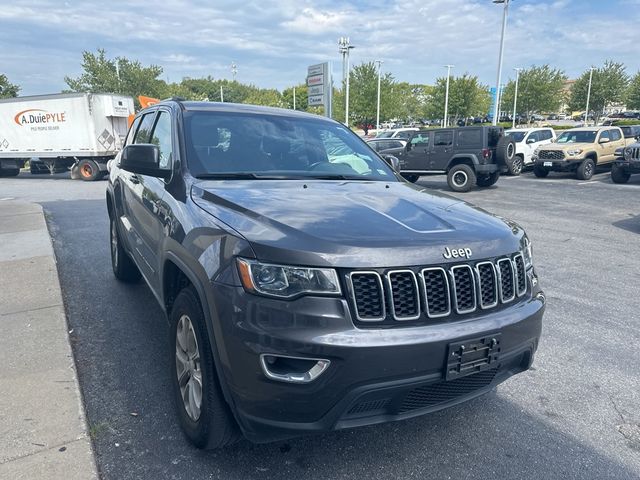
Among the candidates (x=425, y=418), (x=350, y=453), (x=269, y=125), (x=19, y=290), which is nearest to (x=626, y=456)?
(x=425, y=418)

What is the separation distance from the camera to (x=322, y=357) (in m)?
1.95

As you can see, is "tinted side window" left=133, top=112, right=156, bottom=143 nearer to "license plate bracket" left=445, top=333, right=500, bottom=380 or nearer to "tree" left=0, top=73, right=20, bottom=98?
"license plate bracket" left=445, top=333, right=500, bottom=380

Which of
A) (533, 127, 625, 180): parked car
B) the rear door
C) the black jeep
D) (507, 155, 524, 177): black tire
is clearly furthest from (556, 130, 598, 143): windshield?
the rear door

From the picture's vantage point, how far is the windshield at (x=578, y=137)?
17.4 meters

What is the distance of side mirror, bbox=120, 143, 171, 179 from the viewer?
3.02 metres

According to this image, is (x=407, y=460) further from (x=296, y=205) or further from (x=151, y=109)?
(x=151, y=109)

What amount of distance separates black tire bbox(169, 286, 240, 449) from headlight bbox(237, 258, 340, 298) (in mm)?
470

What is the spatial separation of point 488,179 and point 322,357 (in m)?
14.5

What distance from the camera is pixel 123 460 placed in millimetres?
2492

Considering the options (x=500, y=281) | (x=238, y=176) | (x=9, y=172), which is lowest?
(x=9, y=172)

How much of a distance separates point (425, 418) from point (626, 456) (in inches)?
41.4

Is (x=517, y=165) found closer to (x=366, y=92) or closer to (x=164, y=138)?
(x=164, y=138)

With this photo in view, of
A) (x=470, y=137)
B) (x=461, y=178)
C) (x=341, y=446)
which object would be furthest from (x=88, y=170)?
(x=341, y=446)

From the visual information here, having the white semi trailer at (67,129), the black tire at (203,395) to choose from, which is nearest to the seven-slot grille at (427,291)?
the black tire at (203,395)
